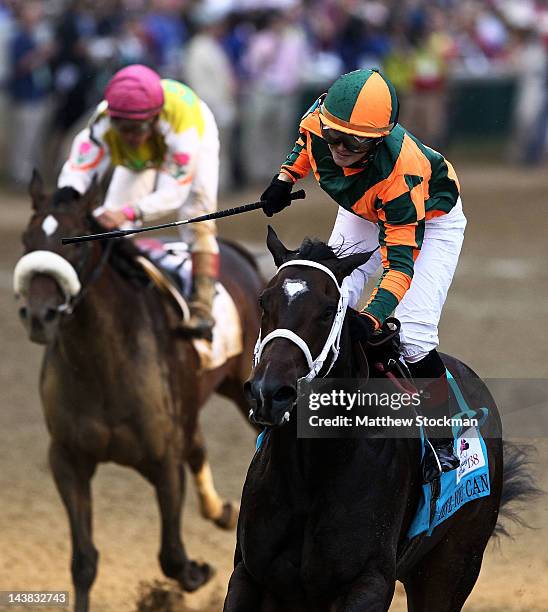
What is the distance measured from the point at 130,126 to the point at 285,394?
309 cm

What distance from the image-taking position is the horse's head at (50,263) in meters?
6.02

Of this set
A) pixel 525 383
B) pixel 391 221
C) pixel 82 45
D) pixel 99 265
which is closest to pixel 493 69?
pixel 82 45

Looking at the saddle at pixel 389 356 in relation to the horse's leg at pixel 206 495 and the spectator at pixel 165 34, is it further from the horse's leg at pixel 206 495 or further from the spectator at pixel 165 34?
the spectator at pixel 165 34

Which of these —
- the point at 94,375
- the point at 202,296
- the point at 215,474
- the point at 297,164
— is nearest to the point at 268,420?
the point at 297,164

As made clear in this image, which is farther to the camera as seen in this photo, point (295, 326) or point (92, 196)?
point (92, 196)

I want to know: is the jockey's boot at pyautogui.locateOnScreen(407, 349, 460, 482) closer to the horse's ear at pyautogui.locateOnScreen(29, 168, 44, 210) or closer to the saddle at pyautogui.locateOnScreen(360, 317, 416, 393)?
the saddle at pyautogui.locateOnScreen(360, 317, 416, 393)

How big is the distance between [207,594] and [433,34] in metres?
14.3

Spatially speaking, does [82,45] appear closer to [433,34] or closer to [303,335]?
[433,34]

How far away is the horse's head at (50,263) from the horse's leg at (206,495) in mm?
1408

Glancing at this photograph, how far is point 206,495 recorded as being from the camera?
7289 millimetres

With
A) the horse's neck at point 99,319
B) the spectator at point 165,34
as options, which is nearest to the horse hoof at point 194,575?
the horse's neck at point 99,319

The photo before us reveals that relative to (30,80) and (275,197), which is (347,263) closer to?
(275,197)

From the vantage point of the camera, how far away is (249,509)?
172 inches

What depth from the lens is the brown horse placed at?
611cm
